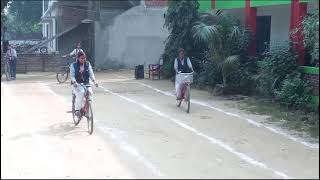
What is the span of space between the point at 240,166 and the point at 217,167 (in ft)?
1.12

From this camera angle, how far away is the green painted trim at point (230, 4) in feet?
54.6

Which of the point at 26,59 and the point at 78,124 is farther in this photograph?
the point at 26,59

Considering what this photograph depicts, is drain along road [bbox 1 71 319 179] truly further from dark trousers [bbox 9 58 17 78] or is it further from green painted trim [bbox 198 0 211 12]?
dark trousers [bbox 9 58 17 78]

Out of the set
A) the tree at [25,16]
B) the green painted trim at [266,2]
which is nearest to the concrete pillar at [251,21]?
the green painted trim at [266,2]

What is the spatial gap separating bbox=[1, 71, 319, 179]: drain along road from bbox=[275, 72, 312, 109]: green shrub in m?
1.19

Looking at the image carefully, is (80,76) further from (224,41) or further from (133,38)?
(133,38)

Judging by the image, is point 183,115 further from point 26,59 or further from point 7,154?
point 26,59

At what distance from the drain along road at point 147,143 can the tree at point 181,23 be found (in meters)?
4.41

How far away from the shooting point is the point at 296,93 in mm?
12508

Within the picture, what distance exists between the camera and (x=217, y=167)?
23.3ft

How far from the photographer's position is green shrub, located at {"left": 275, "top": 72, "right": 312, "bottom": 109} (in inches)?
479

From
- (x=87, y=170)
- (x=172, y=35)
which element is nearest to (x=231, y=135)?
(x=87, y=170)

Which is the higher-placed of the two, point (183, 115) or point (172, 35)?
point (172, 35)

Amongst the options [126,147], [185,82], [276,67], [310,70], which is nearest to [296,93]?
[310,70]
